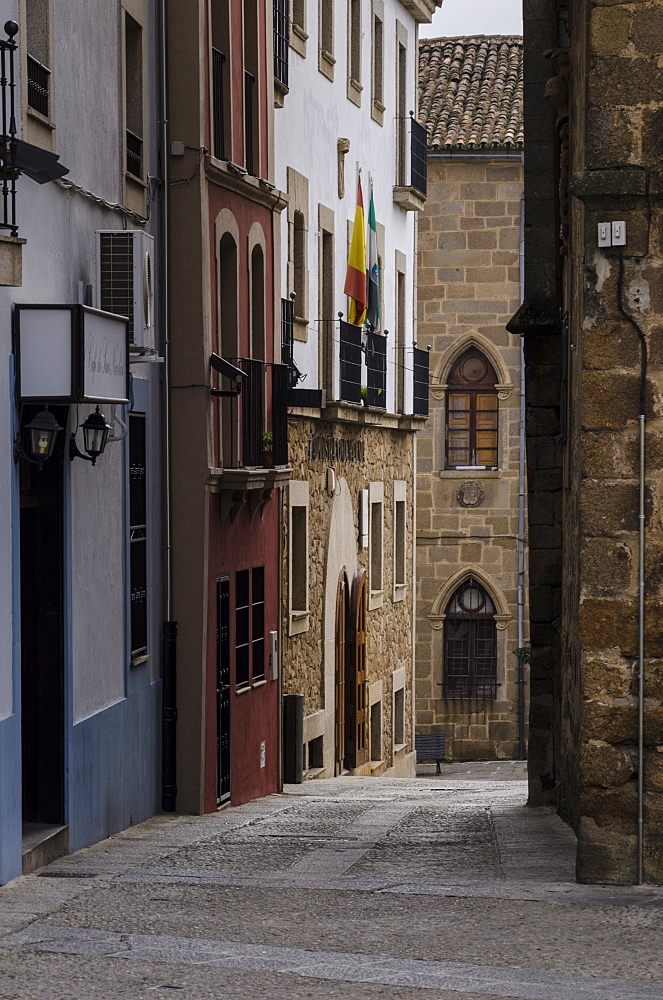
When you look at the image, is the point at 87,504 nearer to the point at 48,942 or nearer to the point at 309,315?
the point at 48,942

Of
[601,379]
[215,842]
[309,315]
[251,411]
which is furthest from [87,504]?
[309,315]

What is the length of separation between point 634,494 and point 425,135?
20.8 meters

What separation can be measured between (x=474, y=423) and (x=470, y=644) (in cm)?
415

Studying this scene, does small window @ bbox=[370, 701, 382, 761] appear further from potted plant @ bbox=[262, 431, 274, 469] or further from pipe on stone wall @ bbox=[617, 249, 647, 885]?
pipe on stone wall @ bbox=[617, 249, 647, 885]

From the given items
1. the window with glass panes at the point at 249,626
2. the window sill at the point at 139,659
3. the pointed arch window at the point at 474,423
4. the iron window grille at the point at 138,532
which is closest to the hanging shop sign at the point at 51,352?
the iron window grille at the point at 138,532

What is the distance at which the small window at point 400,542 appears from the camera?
28.6 metres

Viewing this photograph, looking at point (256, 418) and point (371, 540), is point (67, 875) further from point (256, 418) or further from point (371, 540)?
point (371, 540)

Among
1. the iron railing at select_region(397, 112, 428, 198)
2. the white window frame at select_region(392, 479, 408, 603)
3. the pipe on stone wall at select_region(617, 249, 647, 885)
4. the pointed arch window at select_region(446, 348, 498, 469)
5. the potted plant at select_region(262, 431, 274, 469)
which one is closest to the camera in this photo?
the pipe on stone wall at select_region(617, 249, 647, 885)

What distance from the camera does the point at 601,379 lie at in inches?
376

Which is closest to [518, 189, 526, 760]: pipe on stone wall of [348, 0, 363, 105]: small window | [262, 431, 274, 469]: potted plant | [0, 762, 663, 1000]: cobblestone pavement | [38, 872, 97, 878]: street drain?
[348, 0, 363, 105]: small window

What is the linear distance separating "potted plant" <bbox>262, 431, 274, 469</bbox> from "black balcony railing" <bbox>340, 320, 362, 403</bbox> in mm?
5643

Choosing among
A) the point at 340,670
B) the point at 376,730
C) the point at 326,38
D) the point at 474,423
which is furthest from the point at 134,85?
the point at 474,423

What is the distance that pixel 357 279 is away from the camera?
2388 centimetres

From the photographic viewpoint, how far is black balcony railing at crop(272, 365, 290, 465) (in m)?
17.6
